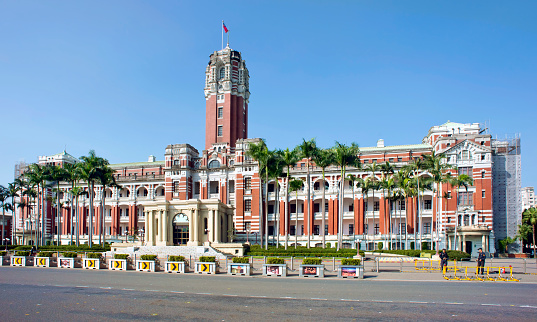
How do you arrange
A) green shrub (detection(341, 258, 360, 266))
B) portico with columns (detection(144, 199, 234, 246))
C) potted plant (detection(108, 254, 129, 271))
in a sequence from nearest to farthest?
green shrub (detection(341, 258, 360, 266)), potted plant (detection(108, 254, 129, 271)), portico with columns (detection(144, 199, 234, 246))

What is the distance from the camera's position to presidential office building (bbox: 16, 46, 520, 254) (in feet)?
218

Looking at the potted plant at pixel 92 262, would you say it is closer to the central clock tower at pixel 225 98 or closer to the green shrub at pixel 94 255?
the green shrub at pixel 94 255

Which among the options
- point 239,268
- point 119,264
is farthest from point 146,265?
point 239,268

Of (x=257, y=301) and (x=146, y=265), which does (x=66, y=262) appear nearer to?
(x=146, y=265)

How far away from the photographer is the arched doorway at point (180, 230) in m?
66.3

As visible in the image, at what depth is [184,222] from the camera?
6625 cm

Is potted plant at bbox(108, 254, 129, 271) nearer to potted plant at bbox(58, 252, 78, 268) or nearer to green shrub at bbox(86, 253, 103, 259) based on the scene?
green shrub at bbox(86, 253, 103, 259)

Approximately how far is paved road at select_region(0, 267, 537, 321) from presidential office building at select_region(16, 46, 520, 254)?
3791 cm

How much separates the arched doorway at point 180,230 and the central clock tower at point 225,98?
21824mm

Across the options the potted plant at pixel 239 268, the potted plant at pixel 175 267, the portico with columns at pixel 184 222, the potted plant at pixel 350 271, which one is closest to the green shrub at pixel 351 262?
the potted plant at pixel 350 271

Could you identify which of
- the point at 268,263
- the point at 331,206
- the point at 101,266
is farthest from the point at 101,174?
the point at 268,263

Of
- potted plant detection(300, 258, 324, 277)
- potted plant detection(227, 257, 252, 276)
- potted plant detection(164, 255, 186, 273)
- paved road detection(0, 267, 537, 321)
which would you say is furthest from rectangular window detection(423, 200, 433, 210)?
potted plant detection(164, 255, 186, 273)

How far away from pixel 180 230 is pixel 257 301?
48801mm

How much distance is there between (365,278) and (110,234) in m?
68.7
